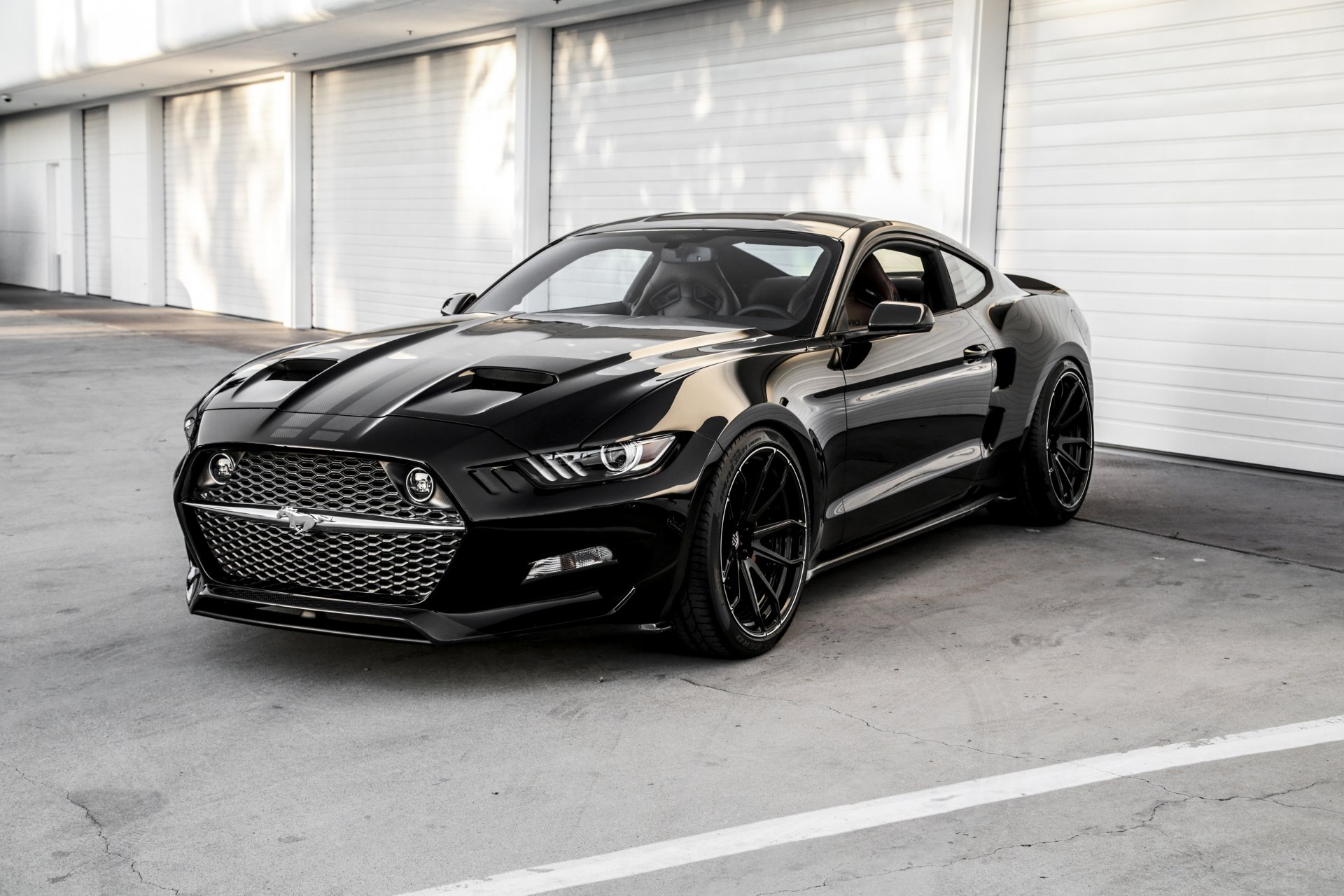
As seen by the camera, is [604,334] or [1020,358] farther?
[1020,358]

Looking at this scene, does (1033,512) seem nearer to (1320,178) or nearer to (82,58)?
(1320,178)

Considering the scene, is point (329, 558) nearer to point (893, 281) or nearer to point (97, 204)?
point (893, 281)

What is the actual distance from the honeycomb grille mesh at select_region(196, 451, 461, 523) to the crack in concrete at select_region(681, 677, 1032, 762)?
0.97 metres

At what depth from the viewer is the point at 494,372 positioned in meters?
4.42

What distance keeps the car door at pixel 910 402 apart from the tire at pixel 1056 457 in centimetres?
59

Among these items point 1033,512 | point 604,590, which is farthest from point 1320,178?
point 604,590

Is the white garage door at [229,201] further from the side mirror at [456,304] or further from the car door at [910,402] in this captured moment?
the car door at [910,402]

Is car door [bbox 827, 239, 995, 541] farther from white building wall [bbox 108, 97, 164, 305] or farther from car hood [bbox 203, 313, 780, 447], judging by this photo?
white building wall [bbox 108, 97, 164, 305]

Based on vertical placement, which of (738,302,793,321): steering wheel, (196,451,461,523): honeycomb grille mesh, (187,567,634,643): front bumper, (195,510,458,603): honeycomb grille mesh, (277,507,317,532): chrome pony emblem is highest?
(738,302,793,321): steering wheel

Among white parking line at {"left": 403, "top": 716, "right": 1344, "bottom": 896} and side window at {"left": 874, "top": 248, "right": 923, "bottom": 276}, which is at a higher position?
side window at {"left": 874, "top": 248, "right": 923, "bottom": 276}

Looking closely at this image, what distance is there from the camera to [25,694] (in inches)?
164

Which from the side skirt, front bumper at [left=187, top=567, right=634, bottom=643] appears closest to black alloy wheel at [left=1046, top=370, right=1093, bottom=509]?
the side skirt

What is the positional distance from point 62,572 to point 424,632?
2.49m

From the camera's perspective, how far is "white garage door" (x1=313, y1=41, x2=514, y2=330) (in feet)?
52.1
